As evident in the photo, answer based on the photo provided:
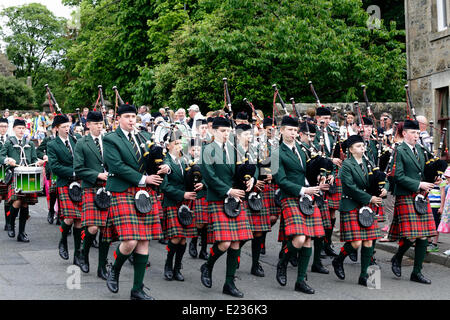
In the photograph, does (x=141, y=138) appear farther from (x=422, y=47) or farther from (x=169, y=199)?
(x=422, y=47)

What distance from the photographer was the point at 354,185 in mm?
A: 6270

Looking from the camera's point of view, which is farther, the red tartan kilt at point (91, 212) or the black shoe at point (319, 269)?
the black shoe at point (319, 269)

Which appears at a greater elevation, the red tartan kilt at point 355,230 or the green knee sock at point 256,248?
the red tartan kilt at point 355,230

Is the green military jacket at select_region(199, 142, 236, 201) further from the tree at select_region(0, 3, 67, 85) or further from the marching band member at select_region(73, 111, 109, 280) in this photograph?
the tree at select_region(0, 3, 67, 85)

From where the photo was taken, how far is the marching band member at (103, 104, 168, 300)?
534 centimetres

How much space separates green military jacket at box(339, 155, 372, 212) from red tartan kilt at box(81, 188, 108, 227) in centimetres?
265

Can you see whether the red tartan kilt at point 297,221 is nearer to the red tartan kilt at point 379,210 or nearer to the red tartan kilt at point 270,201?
the red tartan kilt at point 379,210

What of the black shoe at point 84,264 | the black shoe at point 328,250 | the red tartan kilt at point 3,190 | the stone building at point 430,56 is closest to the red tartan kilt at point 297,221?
the black shoe at point 328,250

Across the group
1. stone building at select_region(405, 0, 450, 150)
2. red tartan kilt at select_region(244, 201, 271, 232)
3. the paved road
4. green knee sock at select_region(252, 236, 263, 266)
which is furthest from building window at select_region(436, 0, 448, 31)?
green knee sock at select_region(252, 236, 263, 266)

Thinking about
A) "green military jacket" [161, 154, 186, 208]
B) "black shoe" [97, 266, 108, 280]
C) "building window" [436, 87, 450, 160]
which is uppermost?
"building window" [436, 87, 450, 160]

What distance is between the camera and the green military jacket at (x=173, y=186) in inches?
261

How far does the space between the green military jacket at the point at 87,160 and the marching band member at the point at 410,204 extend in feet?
10.9

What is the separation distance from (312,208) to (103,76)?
62.7 feet

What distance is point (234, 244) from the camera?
18.9 feet
